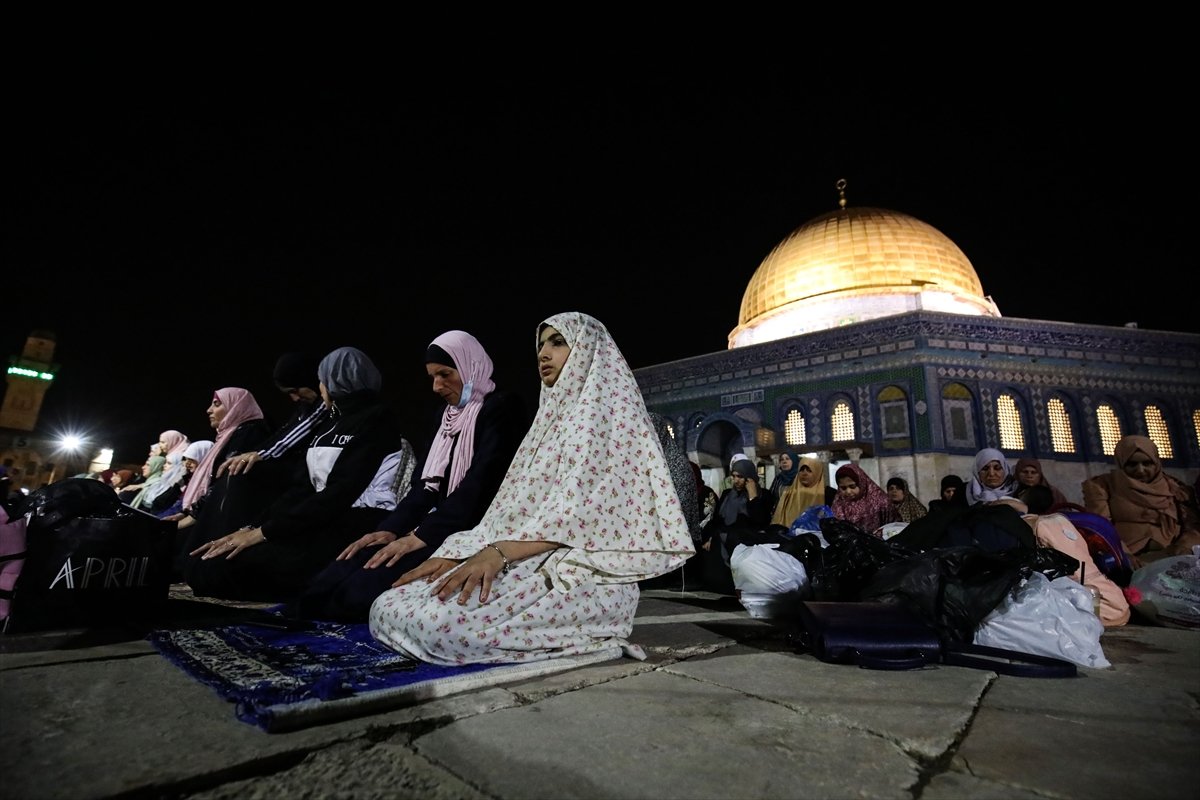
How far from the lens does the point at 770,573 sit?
309cm

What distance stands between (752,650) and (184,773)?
1.76 m

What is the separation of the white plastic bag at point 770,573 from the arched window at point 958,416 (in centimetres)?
1324

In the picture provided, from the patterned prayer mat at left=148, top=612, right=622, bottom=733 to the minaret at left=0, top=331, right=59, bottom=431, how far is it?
3649 cm

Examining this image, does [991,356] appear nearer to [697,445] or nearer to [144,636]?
[697,445]

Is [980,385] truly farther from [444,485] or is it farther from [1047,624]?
[444,485]

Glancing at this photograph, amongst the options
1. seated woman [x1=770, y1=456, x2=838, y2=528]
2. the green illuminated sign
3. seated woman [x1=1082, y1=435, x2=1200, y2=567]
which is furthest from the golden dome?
the green illuminated sign

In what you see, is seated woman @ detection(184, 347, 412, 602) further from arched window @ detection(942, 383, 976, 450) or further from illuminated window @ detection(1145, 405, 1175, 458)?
illuminated window @ detection(1145, 405, 1175, 458)

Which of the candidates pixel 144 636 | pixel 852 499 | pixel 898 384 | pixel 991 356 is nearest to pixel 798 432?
pixel 898 384

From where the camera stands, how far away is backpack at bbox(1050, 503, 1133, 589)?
318 cm

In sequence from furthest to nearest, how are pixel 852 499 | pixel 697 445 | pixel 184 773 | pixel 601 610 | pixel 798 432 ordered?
pixel 697 445 → pixel 798 432 → pixel 852 499 → pixel 601 610 → pixel 184 773

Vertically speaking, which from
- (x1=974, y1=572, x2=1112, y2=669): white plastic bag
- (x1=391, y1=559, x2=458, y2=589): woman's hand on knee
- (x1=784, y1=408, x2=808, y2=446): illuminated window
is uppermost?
(x1=784, y1=408, x2=808, y2=446): illuminated window

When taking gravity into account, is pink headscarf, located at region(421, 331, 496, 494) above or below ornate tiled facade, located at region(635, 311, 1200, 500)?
below

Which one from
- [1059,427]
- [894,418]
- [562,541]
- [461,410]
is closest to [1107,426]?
[1059,427]

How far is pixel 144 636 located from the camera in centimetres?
191
